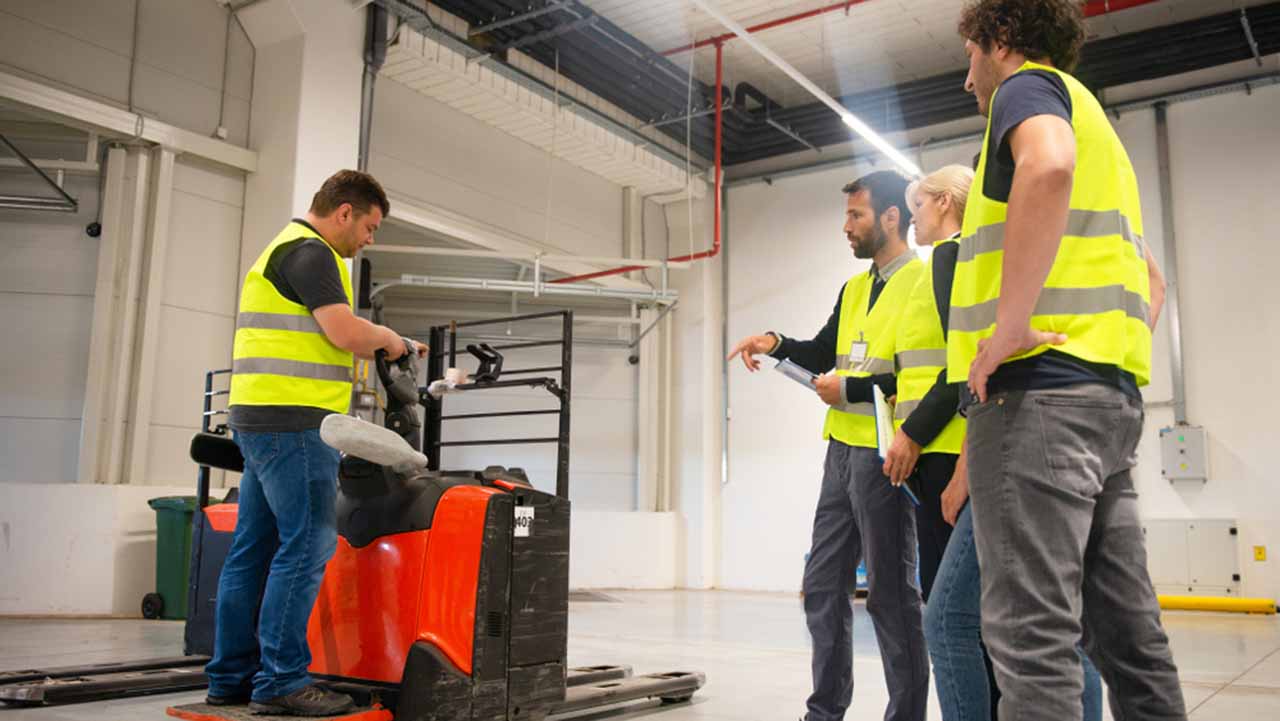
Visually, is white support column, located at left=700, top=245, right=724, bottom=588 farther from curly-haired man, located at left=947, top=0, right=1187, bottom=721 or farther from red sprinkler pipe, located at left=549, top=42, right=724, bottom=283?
curly-haired man, located at left=947, top=0, right=1187, bottom=721

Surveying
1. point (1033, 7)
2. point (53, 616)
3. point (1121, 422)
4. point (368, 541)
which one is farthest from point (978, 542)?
point (53, 616)

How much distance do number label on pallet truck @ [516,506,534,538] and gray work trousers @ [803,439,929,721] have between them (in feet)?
2.87

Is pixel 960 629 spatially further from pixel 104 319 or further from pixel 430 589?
pixel 104 319

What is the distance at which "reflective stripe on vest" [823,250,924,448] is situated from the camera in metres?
2.82

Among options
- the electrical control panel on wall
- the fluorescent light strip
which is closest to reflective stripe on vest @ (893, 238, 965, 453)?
the fluorescent light strip

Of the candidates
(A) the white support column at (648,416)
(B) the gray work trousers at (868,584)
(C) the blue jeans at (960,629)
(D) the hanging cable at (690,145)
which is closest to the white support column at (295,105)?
(D) the hanging cable at (690,145)

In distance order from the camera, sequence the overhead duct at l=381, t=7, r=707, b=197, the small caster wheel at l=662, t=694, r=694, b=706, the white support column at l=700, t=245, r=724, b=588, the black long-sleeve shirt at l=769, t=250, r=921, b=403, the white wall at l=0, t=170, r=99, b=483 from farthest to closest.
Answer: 1. the white support column at l=700, t=245, r=724, b=588
2. the overhead duct at l=381, t=7, r=707, b=197
3. the white wall at l=0, t=170, r=99, b=483
4. the small caster wheel at l=662, t=694, r=694, b=706
5. the black long-sleeve shirt at l=769, t=250, r=921, b=403

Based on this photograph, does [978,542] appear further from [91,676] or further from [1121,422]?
[91,676]

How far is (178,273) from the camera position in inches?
300

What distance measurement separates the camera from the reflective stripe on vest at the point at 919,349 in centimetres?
259

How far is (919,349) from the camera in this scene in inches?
104

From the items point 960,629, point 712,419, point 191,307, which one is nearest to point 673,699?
point 960,629

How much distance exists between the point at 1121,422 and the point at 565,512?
6.59ft

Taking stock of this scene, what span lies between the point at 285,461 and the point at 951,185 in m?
2.08
